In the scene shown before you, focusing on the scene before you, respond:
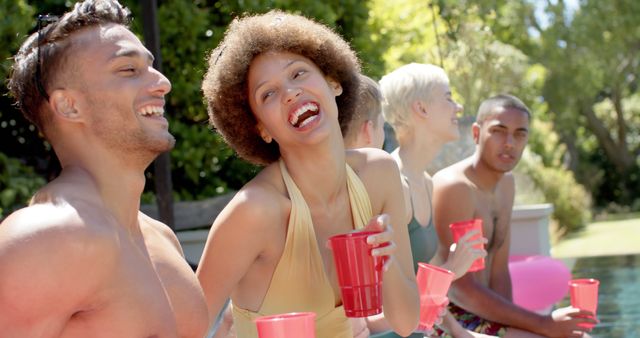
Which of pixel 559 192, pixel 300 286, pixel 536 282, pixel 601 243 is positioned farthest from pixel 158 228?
pixel 559 192

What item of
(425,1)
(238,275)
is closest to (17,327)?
(238,275)

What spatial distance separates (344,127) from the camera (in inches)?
142

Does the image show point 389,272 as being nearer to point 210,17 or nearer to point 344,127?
point 344,127

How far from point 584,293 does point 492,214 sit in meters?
1.11

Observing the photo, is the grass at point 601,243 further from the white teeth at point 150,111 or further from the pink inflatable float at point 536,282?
the white teeth at point 150,111

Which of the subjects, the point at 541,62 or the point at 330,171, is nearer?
the point at 330,171

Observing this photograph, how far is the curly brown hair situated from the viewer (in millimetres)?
3158

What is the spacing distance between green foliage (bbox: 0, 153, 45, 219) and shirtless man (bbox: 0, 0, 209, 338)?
14.5 ft

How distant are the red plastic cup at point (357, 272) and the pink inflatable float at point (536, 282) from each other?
384cm

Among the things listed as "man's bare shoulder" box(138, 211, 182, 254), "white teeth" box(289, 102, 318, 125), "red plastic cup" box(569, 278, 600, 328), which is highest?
"white teeth" box(289, 102, 318, 125)

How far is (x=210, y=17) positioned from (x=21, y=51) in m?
6.64

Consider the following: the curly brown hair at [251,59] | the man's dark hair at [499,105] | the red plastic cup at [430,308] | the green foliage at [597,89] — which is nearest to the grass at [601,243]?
the man's dark hair at [499,105]

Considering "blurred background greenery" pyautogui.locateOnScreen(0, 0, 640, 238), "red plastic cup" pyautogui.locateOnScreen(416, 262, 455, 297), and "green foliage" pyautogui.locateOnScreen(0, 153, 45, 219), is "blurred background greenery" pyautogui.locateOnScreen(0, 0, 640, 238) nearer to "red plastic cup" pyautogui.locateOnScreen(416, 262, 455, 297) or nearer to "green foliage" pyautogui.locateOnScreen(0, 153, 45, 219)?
"green foliage" pyautogui.locateOnScreen(0, 153, 45, 219)

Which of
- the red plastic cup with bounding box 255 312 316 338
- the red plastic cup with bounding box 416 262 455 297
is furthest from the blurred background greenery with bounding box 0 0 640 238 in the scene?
the red plastic cup with bounding box 255 312 316 338
